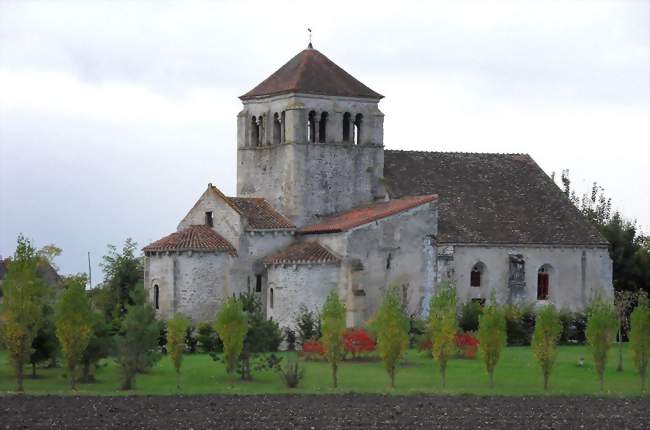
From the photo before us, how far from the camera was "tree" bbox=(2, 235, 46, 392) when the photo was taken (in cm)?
6091

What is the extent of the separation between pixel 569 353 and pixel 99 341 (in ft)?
79.1

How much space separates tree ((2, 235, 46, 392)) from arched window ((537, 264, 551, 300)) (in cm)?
3238

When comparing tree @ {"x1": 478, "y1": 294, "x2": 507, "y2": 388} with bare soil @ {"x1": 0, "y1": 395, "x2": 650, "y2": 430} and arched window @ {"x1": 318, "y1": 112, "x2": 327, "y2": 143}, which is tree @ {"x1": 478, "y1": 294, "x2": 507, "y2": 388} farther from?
arched window @ {"x1": 318, "y1": 112, "x2": 327, "y2": 143}

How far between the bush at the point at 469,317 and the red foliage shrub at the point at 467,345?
5.99m

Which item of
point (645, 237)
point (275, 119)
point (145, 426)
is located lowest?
point (145, 426)

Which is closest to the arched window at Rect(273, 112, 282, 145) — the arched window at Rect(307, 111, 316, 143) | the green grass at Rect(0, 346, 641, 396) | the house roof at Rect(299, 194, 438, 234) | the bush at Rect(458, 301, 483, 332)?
the arched window at Rect(307, 111, 316, 143)

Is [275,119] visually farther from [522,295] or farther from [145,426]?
[145,426]

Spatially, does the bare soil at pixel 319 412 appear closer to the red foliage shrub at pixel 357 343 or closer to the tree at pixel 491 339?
the tree at pixel 491 339

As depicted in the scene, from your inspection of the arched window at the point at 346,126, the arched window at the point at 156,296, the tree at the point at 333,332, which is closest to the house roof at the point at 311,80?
the arched window at the point at 346,126

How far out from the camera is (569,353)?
75.4 metres

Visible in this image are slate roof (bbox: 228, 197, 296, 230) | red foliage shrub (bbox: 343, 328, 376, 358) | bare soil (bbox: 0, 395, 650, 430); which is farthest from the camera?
slate roof (bbox: 228, 197, 296, 230)

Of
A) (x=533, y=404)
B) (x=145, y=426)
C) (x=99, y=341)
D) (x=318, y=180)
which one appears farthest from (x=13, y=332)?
(x=318, y=180)

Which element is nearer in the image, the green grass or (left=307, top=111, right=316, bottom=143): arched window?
the green grass

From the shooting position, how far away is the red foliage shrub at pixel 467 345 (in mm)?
71938
